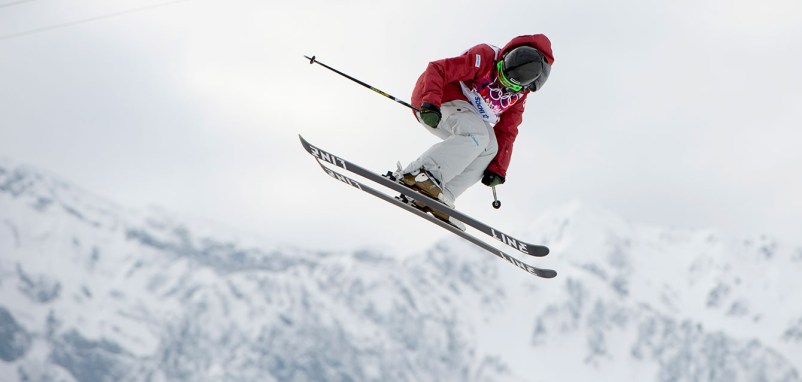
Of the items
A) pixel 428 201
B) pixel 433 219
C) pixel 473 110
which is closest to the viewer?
pixel 428 201

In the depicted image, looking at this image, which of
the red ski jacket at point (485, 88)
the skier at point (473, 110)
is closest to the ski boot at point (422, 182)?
the skier at point (473, 110)

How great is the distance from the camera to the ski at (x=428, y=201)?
11656 mm

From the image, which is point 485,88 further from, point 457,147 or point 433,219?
point 433,219

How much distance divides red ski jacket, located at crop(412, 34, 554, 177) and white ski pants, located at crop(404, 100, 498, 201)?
15 cm

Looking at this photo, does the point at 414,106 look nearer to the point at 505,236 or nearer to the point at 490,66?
the point at 490,66

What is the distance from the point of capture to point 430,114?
11.3 metres

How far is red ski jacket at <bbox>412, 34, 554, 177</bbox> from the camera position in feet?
38.0

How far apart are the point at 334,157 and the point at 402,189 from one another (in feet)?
3.60

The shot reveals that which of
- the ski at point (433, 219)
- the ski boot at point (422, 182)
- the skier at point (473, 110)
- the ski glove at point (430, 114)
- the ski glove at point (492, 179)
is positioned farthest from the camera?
the ski glove at point (492, 179)

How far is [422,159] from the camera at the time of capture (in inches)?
471

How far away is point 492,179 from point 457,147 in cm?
93

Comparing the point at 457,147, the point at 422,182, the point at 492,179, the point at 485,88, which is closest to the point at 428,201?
the point at 422,182

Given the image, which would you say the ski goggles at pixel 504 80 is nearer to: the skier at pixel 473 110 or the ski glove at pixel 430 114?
the skier at pixel 473 110

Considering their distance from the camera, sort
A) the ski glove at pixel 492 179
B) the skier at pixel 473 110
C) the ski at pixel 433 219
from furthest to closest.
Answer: the ski glove at pixel 492 179 < the ski at pixel 433 219 < the skier at pixel 473 110
